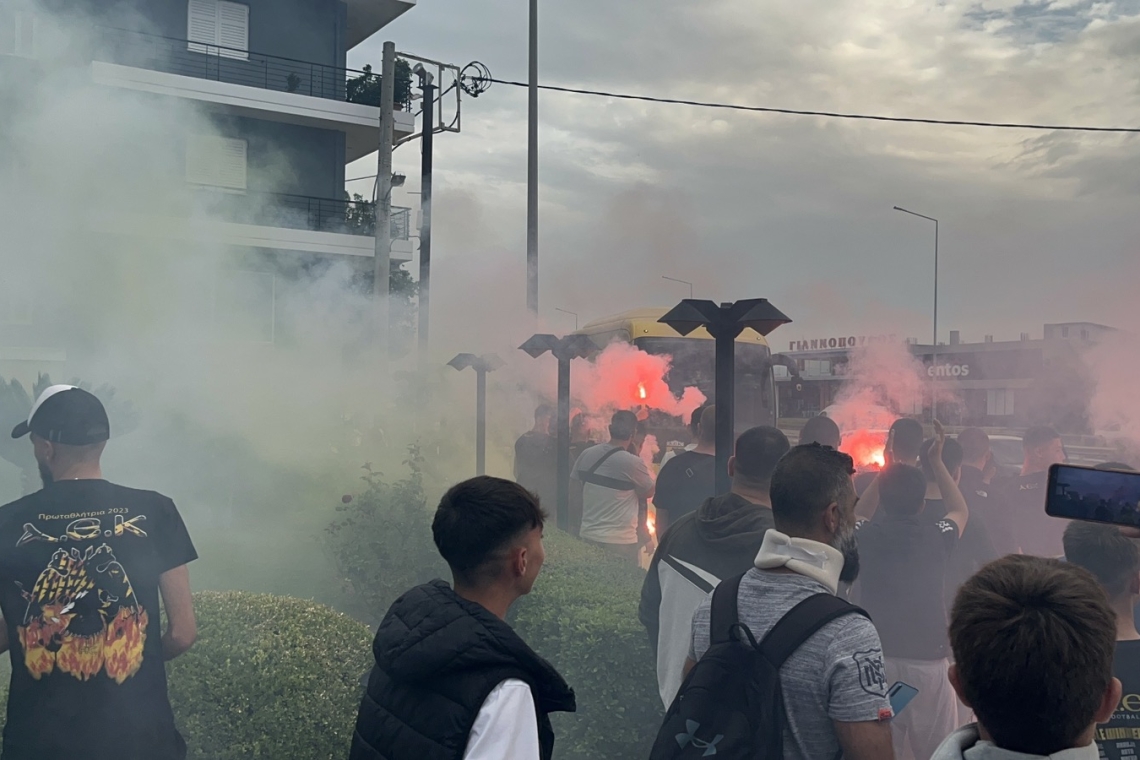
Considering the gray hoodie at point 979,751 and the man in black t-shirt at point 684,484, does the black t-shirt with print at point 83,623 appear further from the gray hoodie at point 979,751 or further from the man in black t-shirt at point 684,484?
the man in black t-shirt at point 684,484

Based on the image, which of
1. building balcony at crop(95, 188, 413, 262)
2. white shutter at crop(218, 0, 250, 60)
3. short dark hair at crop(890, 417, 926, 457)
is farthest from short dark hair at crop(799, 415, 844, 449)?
white shutter at crop(218, 0, 250, 60)

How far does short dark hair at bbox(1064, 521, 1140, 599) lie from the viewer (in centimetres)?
269

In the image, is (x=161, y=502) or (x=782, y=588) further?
(x=161, y=502)

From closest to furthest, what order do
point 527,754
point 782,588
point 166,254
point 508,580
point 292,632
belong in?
point 527,754, point 508,580, point 782,588, point 292,632, point 166,254

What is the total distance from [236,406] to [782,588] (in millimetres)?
9850

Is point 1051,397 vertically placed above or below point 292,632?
above

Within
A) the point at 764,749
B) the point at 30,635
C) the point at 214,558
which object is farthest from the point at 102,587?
the point at 214,558

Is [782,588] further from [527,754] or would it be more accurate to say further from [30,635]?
[30,635]

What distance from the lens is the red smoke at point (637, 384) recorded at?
1473cm

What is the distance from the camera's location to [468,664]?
6.06ft

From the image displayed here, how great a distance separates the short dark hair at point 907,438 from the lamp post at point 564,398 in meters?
4.88

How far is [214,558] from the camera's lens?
847cm

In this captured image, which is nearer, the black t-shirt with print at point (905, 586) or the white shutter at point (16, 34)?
the black t-shirt with print at point (905, 586)

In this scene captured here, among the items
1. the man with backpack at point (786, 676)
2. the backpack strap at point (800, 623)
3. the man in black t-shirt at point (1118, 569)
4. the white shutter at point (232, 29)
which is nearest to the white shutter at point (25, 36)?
the white shutter at point (232, 29)
